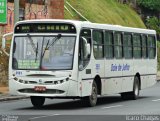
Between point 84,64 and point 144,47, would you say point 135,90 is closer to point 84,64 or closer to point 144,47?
point 144,47

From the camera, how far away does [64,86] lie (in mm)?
21844

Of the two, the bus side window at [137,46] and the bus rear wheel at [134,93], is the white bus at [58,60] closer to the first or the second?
the bus rear wheel at [134,93]

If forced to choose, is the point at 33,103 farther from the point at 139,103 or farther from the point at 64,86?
the point at 139,103

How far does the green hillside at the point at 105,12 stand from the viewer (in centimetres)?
5776

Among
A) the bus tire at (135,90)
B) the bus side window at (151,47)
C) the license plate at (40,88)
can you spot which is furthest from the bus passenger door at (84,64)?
the bus side window at (151,47)

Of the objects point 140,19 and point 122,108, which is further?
point 140,19

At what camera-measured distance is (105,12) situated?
205 ft

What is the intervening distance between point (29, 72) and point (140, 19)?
4924 centimetres

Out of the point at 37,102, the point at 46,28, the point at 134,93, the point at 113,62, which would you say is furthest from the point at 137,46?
the point at 46,28

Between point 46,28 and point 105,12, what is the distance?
4015 cm

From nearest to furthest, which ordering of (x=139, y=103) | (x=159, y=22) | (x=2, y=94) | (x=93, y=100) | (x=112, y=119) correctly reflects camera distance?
(x=112, y=119) < (x=93, y=100) < (x=139, y=103) < (x=2, y=94) < (x=159, y=22)

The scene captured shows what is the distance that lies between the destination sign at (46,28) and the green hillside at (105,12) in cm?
3130

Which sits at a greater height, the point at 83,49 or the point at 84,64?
the point at 83,49

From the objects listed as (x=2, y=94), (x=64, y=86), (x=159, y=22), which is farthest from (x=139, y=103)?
(x=159, y=22)
